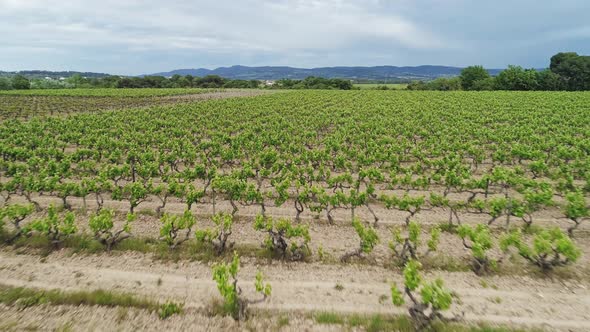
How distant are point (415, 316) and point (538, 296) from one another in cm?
380

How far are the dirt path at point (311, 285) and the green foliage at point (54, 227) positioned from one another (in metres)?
0.73

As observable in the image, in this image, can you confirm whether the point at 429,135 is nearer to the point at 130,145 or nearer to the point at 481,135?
the point at 481,135

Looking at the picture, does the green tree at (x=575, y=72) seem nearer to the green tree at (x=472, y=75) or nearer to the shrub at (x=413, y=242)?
the green tree at (x=472, y=75)

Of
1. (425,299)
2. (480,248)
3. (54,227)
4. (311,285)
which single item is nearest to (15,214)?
(54,227)

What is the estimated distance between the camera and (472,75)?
108 metres

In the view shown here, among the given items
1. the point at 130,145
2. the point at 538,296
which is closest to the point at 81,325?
the point at 538,296

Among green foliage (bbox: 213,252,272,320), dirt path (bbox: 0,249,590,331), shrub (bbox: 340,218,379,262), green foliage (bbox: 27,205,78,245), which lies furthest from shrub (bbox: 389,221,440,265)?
green foliage (bbox: 27,205,78,245)

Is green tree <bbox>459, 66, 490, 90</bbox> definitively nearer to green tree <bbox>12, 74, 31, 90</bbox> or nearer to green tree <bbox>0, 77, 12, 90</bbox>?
green tree <bbox>12, 74, 31, 90</bbox>

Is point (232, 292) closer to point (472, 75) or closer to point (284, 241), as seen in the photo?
point (284, 241)

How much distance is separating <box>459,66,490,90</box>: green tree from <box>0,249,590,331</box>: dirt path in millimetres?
113512

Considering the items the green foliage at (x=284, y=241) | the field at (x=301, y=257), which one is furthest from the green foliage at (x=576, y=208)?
the green foliage at (x=284, y=241)

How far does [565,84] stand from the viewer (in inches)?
→ 3472

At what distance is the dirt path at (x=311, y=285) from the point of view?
7.95m

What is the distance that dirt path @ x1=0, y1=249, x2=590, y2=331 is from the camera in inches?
313
